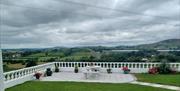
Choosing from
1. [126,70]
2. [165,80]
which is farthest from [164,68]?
[165,80]

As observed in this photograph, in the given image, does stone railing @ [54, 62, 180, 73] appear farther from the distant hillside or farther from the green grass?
the green grass

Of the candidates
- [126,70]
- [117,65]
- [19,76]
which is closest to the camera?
[19,76]

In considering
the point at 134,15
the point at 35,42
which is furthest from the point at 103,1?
the point at 35,42

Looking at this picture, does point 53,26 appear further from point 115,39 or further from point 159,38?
point 159,38

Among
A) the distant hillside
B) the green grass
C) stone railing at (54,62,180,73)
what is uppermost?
the distant hillside

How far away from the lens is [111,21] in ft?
48.7

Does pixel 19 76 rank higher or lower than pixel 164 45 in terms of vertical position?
lower

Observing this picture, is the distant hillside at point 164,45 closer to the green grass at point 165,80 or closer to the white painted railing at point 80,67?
the white painted railing at point 80,67

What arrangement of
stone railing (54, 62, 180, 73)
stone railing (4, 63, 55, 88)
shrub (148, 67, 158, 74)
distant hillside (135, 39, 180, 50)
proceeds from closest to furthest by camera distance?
stone railing (4, 63, 55, 88) < shrub (148, 67, 158, 74) < stone railing (54, 62, 180, 73) < distant hillside (135, 39, 180, 50)

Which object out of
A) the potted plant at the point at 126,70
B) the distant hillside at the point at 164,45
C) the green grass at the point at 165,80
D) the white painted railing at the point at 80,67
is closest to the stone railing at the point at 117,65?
the white painted railing at the point at 80,67

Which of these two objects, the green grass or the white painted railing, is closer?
the green grass

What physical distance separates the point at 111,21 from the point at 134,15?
5.24 feet

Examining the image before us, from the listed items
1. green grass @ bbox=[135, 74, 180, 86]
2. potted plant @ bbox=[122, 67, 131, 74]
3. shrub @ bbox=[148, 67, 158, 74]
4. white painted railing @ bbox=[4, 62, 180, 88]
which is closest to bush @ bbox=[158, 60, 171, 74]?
shrub @ bbox=[148, 67, 158, 74]

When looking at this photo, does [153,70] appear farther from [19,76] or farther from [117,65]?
[19,76]
